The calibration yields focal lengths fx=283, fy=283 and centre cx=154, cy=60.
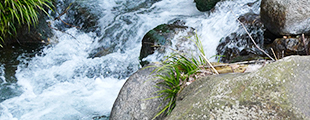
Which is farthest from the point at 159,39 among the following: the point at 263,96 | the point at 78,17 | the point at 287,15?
the point at 263,96

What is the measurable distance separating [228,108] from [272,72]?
33cm

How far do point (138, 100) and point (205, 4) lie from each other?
155 inches

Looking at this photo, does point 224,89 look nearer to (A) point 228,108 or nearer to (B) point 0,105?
(A) point 228,108

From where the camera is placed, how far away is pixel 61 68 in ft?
16.5

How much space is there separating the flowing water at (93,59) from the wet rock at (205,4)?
127mm

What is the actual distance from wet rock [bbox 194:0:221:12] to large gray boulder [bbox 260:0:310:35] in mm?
2017

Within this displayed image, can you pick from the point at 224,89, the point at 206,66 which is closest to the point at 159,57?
the point at 206,66

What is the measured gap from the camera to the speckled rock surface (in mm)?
1470

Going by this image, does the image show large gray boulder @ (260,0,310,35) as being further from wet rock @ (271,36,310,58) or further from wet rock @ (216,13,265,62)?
wet rock @ (216,13,265,62)

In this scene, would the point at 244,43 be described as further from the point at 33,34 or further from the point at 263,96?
the point at 33,34

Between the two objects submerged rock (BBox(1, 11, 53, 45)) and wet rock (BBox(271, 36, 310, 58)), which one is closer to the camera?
wet rock (BBox(271, 36, 310, 58))

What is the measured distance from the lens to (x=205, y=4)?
19.8 feet

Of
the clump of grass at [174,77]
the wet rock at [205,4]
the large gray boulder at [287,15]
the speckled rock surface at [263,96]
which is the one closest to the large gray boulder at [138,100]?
the clump of grass at [174,77]

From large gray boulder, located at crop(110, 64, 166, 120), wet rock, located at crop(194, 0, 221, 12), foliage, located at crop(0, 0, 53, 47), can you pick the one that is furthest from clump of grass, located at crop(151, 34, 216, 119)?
wet rock, located at crop(194, 0, 221, 12)
